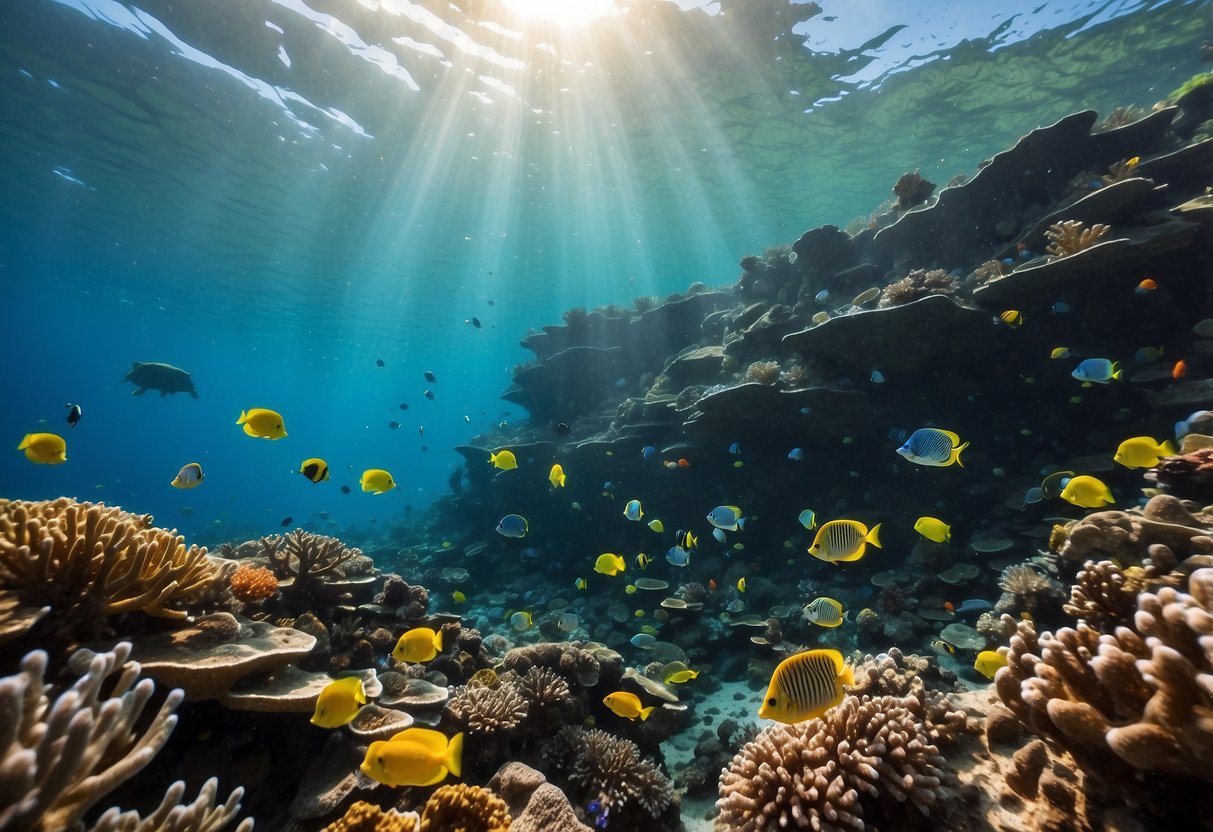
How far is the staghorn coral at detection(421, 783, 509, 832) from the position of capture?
122 inches

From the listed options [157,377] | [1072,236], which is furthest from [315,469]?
[157,377]

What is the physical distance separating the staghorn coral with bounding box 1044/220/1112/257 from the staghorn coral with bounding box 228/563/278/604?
12.8 metres

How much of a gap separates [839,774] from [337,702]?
3.27 metres

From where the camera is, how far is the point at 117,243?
2361 cm

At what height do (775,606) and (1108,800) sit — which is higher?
(775,606)

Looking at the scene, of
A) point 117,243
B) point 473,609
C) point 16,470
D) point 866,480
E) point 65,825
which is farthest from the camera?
point 16,470

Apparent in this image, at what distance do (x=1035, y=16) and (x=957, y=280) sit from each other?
44.6 ft

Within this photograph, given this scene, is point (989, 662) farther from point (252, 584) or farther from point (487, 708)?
point (252, 584)

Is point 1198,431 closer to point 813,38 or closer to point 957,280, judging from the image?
point 957,280

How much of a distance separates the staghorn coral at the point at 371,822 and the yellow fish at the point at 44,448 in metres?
5.30

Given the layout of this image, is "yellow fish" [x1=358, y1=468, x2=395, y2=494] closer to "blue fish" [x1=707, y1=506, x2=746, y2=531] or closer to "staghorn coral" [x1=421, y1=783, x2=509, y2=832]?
"staghorn coral" [x1=421, y1=783, x2=509, y2=832]

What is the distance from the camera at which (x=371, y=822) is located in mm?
2881

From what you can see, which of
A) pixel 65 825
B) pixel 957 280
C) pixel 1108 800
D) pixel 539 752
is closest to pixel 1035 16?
pixel 957 280

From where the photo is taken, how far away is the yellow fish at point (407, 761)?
2.88 m
